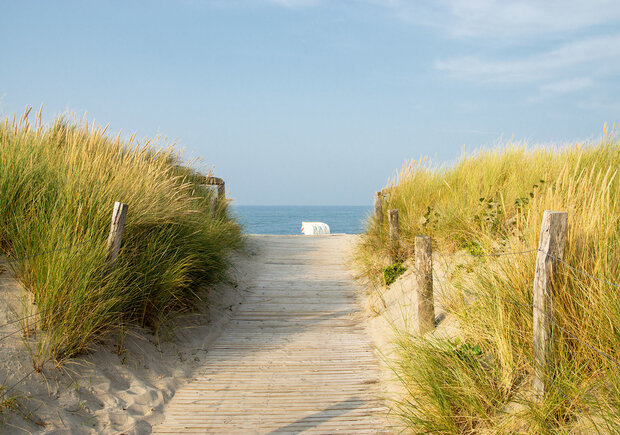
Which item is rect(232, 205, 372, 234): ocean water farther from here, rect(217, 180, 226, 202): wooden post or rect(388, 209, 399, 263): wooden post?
rect(388, 209, 399, 263): wooden post

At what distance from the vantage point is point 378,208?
848 cm

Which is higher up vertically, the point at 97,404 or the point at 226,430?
the point at 97,404

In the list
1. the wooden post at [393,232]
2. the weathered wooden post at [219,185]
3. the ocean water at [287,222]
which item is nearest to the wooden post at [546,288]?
the wooden post at [393,232]

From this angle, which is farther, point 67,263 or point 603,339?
point 67,263

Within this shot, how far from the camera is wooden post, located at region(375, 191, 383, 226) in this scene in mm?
8336

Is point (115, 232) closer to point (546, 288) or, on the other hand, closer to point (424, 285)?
point (424, 285)

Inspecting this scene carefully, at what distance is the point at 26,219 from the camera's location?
4.37m

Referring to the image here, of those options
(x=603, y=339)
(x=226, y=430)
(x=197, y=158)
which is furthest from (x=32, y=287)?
(x=197, y=158)

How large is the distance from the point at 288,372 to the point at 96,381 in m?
1.80

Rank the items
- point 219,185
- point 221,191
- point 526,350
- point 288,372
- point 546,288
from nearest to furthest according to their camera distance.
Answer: point 546,288 < point 526,350 < point 288,372 < point 219,185 < point 221,191

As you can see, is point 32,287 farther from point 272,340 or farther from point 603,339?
point 603,339

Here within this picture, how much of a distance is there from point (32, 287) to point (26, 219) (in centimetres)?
74

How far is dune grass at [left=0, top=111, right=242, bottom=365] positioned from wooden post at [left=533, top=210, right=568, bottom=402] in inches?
133

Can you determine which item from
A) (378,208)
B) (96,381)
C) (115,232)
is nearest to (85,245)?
(115,232)
